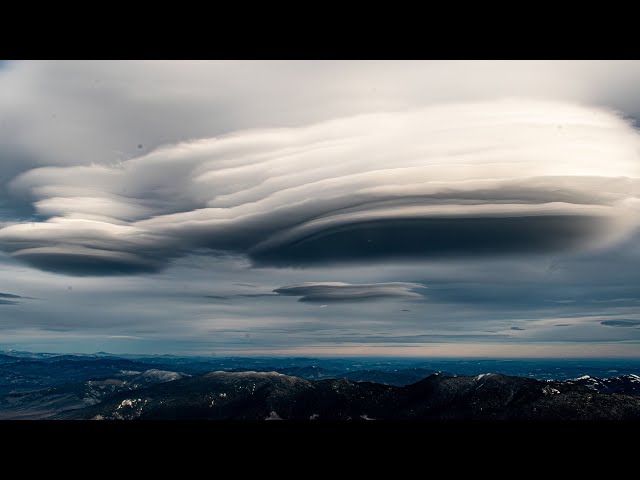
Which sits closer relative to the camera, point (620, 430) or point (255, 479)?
point (255, 479)

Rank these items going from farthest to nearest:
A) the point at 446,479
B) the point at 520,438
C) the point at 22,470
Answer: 1. the point at 520,438
2. the point at 446,479
3. the point at 22,470

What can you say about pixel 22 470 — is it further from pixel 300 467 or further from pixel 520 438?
pixel 520 438

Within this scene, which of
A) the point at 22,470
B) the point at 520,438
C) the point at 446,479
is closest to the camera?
the point at 22,470

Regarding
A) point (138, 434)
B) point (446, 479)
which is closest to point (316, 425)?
point (446, 479)

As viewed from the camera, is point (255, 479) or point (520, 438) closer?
point (255, 479)

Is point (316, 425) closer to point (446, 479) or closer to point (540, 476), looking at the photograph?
point (446, 479)

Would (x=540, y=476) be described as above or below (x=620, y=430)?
below

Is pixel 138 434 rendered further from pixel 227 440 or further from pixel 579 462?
pixel 579 462

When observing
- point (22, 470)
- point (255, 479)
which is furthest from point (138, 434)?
point (255, 479)

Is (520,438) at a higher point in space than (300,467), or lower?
higher
